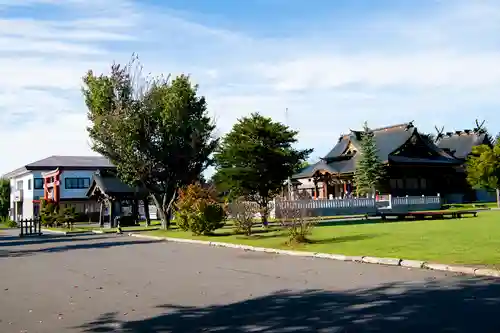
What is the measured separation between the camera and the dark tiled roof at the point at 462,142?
67.1 m

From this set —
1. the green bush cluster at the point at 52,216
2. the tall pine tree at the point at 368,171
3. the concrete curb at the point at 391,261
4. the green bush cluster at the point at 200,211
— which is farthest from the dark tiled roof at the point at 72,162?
the concrete curb at the point at 391,261

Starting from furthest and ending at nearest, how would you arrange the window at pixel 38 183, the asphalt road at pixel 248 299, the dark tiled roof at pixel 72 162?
the window at pixel 38 183
the dark tiled roof at pixel 72 162
the asphalt road at pixel 248 299

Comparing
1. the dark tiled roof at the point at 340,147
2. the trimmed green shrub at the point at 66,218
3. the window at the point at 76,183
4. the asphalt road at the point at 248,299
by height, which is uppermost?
the dark tiled roof at the point at 340,147

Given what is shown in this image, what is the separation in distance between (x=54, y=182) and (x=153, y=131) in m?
37.2

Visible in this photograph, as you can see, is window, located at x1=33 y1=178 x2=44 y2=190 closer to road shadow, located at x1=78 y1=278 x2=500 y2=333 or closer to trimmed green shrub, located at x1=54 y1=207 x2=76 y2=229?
trimmed green shrub, located at x1=54 y1=207 x2=76 y2=229

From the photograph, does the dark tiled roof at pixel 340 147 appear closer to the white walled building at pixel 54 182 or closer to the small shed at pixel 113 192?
the small shed at pixel 113 192

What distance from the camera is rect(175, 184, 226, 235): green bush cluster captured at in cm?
2695

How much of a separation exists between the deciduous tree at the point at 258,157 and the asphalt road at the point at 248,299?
15481 mm

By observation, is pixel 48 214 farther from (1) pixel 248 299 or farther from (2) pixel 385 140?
(1) pixel 248 299

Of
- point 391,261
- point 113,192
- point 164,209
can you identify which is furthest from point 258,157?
point 113,192

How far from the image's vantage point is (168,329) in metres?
7.60

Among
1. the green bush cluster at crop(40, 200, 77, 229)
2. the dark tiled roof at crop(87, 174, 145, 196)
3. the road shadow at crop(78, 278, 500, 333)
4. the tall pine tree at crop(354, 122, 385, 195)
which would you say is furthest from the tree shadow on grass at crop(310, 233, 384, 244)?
the green bush cluster at crop(40, 200, 77, 229)

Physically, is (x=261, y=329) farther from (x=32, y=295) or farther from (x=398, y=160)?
(x=398, y=160)

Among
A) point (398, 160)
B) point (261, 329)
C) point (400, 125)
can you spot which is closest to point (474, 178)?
point (398, 160)
